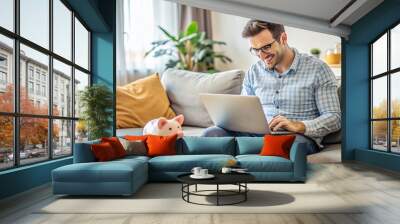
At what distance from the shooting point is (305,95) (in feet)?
18.1

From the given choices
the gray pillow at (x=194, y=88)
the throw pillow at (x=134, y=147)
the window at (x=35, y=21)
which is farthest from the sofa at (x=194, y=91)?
the window at (x=35, y=21)

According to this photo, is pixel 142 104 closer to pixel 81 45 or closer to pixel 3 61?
pixel 81 45

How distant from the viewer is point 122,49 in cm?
801

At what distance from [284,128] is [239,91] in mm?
1032

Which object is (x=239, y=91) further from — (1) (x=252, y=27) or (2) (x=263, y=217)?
(2) (x=263, y=217)

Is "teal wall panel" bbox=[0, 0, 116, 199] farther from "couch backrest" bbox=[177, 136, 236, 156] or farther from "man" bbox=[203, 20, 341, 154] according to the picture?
"man" bbox=[203, 20, 341, 154]

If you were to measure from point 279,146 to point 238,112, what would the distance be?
2.24ft

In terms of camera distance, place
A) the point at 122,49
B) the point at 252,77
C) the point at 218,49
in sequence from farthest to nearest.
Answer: the point at 218,49 < the point at 122,49 < the point at 252,77

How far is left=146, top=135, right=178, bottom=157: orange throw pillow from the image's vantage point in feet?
16.3

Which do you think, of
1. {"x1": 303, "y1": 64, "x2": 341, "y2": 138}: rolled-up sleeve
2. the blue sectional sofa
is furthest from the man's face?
the blue sectional sofa

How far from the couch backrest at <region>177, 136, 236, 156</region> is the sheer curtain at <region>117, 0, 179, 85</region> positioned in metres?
3.29


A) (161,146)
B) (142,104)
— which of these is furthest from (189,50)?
(161,146)

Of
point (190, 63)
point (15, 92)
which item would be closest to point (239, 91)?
point (190, 63)

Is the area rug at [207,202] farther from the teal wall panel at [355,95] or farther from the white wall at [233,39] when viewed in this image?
the white wall at [233,39]
